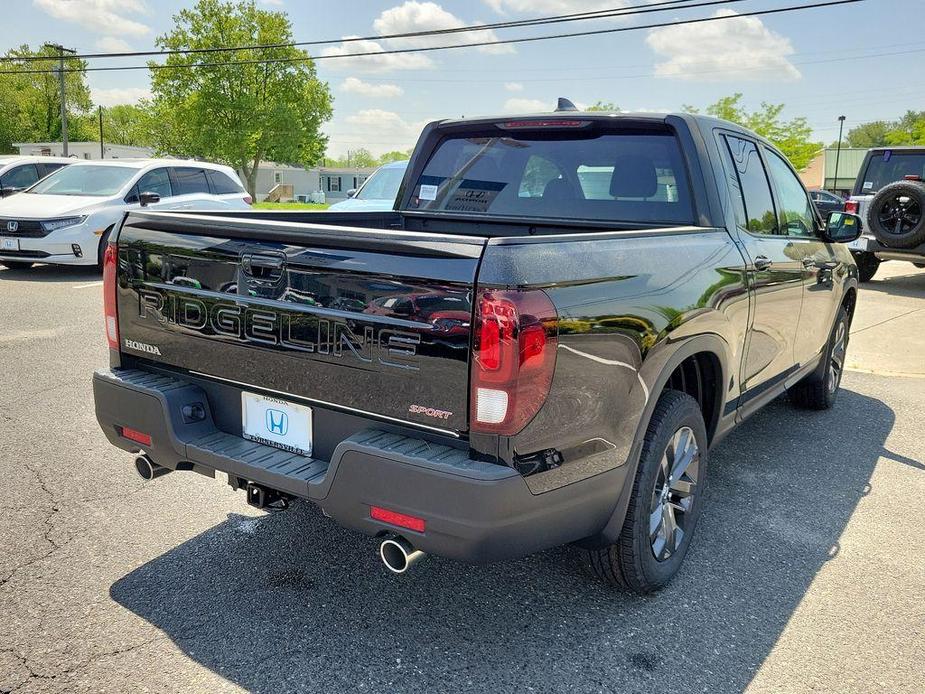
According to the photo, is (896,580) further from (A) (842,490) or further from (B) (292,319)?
(B) (292,319)

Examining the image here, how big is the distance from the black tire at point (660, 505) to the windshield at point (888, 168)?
1197cm

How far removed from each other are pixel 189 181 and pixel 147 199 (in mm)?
1479

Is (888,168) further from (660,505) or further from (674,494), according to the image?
(660,505)

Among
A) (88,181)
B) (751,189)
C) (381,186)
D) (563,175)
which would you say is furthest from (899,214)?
(88,181)

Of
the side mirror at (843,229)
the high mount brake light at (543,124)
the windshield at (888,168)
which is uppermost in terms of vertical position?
the windshield at (888,168)

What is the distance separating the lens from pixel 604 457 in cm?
244

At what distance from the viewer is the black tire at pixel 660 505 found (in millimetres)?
2717

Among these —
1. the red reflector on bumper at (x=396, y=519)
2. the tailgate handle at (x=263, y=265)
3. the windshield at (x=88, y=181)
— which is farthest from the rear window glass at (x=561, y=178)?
the windshield at (x=88, y=181)

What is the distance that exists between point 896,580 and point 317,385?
2.57 meters

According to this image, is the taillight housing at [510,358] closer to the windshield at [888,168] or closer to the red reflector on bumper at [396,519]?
the red reflector on bumper at [396,519]

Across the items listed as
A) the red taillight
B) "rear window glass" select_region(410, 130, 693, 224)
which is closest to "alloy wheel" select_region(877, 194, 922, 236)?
"rear window glass" select_region(410, 130, 693, 224)

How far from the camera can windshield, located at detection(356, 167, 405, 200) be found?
11594mm

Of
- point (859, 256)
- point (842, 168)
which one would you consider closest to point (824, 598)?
point (859, 256)

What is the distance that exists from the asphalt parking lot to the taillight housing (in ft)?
3.02
